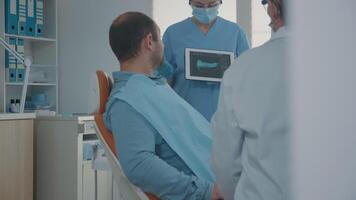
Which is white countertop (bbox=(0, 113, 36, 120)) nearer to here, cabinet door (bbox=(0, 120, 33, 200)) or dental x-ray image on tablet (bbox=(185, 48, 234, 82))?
cabinet door (bbox=(0, 120, 33, 200))

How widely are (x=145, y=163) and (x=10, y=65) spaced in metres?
2.55

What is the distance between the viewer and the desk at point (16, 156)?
9.51ft

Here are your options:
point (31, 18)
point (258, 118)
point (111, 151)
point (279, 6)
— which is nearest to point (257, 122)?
point (258, 118)

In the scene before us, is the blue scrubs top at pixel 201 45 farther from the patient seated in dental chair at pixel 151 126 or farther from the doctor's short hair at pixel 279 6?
the doctor's short hair at pixel 279 6

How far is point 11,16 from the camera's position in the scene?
3.47m

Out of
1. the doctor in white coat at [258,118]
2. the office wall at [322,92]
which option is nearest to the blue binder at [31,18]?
the doctor in white coat at [258,118]

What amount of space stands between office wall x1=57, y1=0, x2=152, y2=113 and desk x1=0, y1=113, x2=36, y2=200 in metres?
0.81

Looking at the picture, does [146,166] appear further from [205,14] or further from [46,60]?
[46,60]

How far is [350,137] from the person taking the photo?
0.48m

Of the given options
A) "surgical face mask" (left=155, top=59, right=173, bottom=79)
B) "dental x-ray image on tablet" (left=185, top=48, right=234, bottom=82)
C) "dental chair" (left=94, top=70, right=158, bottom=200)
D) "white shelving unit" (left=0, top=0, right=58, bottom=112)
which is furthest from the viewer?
"white shelving unit" (left=0, top=0, right=58, bottom=112)

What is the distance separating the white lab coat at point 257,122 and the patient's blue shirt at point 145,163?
277 millimetres

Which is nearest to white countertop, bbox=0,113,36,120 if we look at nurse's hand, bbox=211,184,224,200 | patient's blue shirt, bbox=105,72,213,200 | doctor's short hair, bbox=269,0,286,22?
patient's blue shirt, bbox=105,72,213,200

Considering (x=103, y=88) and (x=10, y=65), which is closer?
(x=103, y=88)

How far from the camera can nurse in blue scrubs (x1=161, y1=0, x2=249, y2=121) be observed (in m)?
1.98
